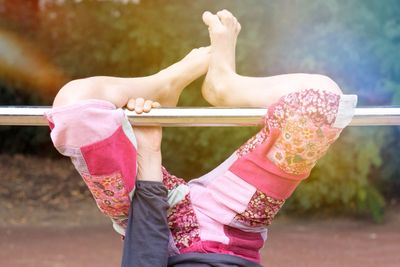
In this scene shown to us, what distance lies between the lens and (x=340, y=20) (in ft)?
16.2

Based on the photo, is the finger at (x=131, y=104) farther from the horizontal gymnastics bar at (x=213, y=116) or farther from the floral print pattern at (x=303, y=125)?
the floral print pattern at (x=303, y=125)

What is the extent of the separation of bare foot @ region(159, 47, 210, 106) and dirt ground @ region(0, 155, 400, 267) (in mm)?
2775

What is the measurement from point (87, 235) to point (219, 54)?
11.5 feet

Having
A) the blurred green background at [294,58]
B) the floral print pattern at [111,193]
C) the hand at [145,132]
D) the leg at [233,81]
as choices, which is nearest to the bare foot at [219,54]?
the leg at [233,81]

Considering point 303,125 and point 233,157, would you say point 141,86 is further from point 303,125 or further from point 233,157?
point 303,125

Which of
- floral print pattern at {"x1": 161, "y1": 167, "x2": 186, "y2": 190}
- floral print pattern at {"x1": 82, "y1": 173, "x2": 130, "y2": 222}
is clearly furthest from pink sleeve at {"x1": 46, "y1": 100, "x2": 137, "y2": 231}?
floral print pattern at {"x1": 161, "y1": 167, "x2": 186, "y2": 190}

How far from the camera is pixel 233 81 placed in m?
1.40

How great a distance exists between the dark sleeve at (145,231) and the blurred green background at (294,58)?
359 cm

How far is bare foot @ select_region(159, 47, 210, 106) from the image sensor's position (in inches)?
57.6

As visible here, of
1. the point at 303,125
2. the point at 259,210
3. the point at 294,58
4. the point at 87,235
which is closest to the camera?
the point at 303,125

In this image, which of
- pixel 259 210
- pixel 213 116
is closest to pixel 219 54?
pixel 213 116

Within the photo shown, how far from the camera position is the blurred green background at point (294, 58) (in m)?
4.93

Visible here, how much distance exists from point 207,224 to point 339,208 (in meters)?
3.98

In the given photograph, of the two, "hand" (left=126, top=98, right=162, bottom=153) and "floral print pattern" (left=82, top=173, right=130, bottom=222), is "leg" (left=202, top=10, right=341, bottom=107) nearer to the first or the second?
"hand" (left=126, top=98, right=162, bottom=153)
